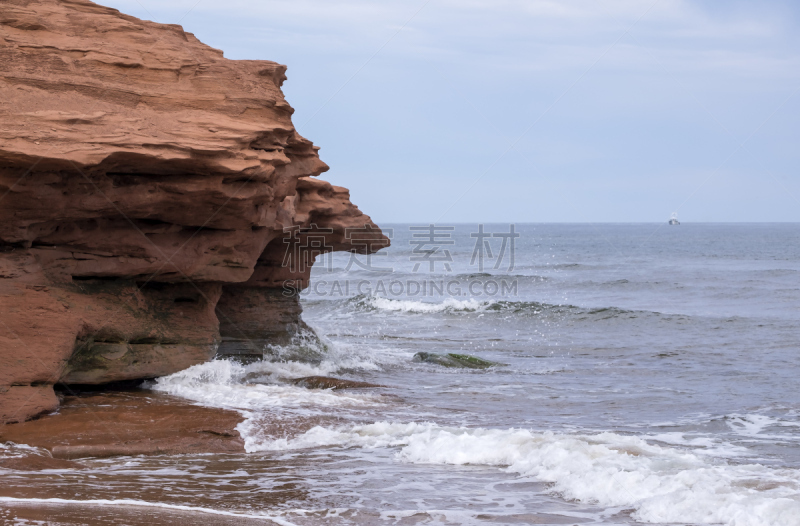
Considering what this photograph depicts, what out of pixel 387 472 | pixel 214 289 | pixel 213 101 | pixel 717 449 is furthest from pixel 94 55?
pixel 717 449

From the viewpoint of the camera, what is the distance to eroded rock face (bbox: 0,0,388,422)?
294 inches

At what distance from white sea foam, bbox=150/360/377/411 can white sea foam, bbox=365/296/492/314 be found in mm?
13951

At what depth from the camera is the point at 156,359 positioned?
9258 millimetres

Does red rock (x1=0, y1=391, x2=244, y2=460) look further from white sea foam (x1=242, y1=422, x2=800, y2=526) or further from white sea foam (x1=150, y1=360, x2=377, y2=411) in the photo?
white sea foam (x1=150, y1=360, x2=377, y2=411)

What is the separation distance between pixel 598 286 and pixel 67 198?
92.0 feet

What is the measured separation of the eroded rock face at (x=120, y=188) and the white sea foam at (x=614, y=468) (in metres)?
2.68

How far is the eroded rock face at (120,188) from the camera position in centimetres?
746

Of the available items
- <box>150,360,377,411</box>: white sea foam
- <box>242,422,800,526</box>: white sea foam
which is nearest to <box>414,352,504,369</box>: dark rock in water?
<box>150,360,377,411</box>: white sea foam

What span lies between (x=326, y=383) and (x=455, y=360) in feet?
12.3

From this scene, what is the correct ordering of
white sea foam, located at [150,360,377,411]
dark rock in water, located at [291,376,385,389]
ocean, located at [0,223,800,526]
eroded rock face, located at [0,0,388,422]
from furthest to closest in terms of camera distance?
dark rock in water, located at [291,376,385,389]
white sea foam, located at [150,360,377,411]
eroded rock face, located at [0,0,388,422]
ocean, located at [0,223,800,526]

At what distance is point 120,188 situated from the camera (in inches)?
318

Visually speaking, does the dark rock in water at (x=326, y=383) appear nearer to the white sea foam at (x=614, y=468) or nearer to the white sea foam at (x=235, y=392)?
the white sea foam at (x=235, y=392)

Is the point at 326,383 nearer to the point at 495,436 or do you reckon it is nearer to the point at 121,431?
the point at 495,436

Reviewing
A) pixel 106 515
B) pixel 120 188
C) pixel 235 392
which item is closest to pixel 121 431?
pixel 106 515
